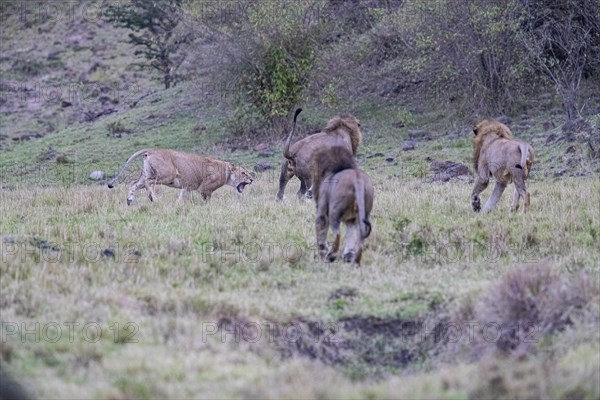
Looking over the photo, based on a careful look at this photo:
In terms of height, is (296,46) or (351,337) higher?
(296,46)

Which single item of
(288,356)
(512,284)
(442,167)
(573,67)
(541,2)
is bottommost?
(288,356)

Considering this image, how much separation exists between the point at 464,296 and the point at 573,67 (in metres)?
18.3

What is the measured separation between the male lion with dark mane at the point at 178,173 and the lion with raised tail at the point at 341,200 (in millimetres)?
5747

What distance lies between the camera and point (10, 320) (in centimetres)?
865

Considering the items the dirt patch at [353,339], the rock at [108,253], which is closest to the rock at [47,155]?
the rock at [108,253]

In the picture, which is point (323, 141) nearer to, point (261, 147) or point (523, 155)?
point (523, 155)

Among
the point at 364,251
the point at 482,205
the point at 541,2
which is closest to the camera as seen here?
the point at 364,251

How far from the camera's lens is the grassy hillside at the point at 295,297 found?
747 cm

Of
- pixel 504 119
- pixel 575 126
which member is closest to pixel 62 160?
pixel 504 119

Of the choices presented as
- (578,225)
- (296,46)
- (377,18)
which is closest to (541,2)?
(377,18)

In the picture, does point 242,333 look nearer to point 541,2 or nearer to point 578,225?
point 578,225

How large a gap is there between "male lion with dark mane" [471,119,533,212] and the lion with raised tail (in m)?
3.53

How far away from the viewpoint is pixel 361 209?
34.1ft

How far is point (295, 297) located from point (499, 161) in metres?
5.36
